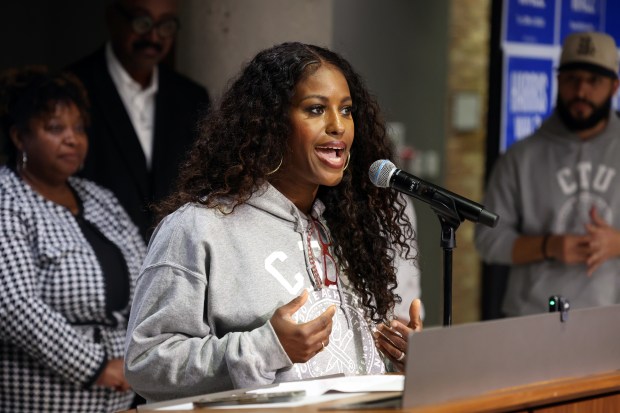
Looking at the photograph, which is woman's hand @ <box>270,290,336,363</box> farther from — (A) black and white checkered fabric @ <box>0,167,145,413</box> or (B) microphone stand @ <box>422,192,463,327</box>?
(A) black and white checkered fabric @ <box>0,167,145,413</box>

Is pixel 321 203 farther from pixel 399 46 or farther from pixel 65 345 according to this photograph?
pixel 399 46

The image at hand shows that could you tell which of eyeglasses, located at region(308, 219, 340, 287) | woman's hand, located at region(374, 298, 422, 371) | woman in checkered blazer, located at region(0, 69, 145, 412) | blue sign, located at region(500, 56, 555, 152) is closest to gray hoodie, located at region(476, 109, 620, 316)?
blue sign, located at region(500, 56, 555, 152)

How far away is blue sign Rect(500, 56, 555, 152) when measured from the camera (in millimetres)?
5441

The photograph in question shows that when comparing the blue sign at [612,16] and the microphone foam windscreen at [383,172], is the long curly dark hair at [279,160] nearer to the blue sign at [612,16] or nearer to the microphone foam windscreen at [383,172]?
the microphone foam windscreen at [383,172]

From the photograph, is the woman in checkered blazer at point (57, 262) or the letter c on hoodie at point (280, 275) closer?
the letter c on hoodie at point (280, 275)

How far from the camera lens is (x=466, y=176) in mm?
7414

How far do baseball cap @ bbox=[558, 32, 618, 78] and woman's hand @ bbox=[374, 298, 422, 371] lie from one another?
246 cm

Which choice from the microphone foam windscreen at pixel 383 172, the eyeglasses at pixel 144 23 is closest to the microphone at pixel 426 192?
the microphone foam windscreen at pixel 383 172

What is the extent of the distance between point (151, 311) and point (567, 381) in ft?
2.99

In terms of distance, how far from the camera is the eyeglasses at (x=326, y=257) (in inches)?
104

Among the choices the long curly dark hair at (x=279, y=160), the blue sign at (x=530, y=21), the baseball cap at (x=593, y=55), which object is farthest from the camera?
the blue sign at (x=530, y=21)

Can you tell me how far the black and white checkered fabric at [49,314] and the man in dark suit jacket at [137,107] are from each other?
53 centimetres

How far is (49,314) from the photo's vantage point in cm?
366

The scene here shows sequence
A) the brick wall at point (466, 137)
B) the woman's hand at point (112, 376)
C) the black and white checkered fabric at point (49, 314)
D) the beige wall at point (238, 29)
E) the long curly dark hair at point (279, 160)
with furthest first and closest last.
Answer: the brick wall at point (466, 137), the beige wall at point (238, 29), the woman's hand at point (112, 376), the black and white checkered fabric at point (49, 314), the long curly dark hair at point (279, 160)
